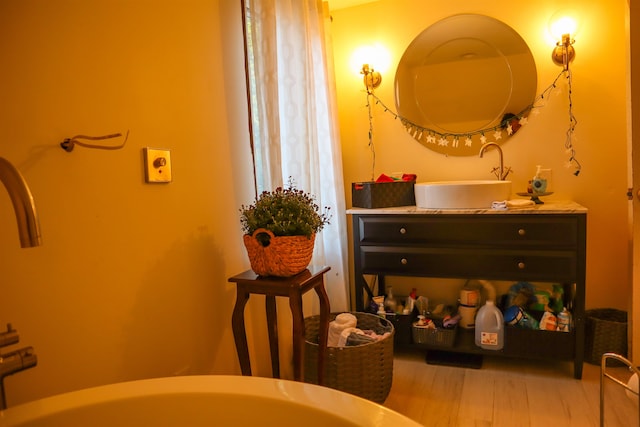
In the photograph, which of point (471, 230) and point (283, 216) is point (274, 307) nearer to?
point (283, 216)

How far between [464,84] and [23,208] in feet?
7.64

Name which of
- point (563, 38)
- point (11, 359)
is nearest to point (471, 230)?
point (563, 38)

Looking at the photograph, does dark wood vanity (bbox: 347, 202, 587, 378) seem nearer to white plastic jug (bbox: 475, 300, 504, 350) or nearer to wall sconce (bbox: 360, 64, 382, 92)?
white plastic jug (bbox: 475, 300, 504, 350)

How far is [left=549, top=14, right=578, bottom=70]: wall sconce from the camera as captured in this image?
2.15m

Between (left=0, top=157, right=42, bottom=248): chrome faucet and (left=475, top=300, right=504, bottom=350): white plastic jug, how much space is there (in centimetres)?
198

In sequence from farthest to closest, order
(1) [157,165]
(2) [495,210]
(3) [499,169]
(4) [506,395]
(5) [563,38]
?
(3) [499,169]
(5) [563,38]
(2) [495,210]
(4) [506,395]
(1) [157,165]

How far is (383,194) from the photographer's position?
87.9 inches

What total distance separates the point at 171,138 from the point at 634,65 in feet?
6.62

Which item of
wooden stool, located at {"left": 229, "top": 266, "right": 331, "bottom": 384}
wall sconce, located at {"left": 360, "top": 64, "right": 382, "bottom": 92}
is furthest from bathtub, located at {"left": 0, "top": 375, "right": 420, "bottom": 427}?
wall sconce, located at {"left": 360, "top": 64, "right": 382, "bottom": 92}

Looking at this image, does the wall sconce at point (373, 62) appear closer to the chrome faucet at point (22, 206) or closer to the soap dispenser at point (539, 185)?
the soap dispenser at point (539, 185)

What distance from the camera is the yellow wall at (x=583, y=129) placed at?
2139mm

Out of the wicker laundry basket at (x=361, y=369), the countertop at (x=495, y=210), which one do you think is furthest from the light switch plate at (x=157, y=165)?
the countertop at (x=495, y=210)

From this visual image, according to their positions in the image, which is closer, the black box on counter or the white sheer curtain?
the white sheer curtain

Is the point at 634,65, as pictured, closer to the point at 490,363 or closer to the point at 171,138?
the point at 490,363
